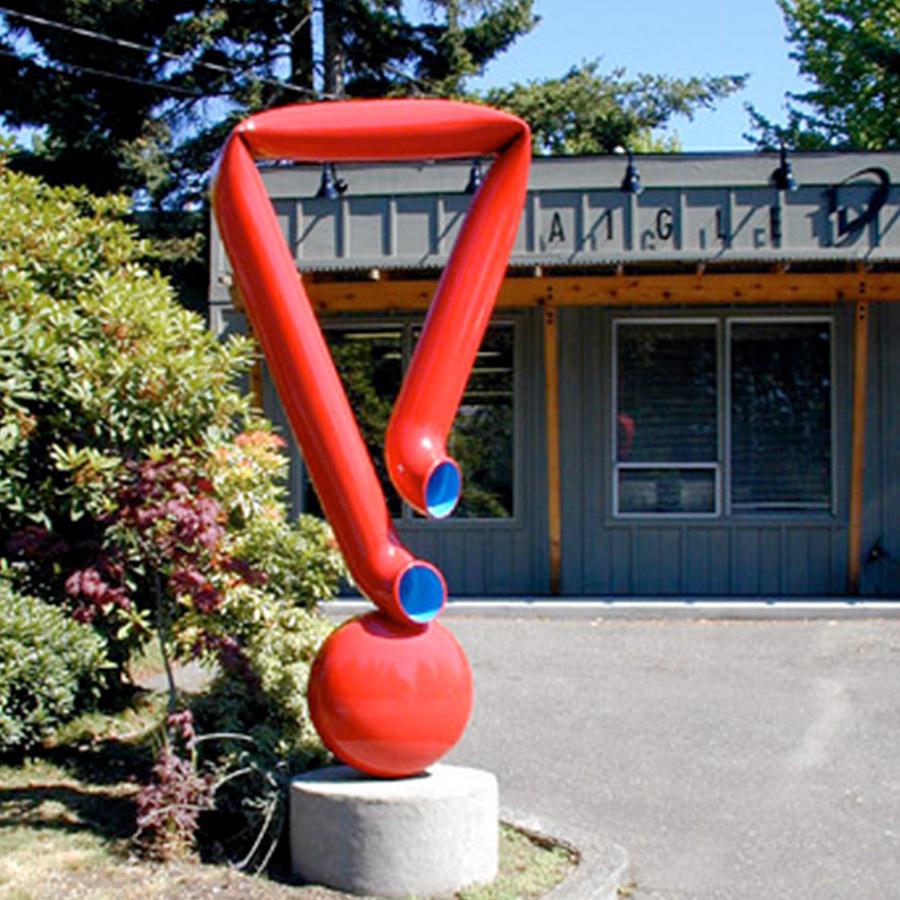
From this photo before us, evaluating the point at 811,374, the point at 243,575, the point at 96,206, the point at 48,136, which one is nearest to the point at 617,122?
the point at 48,136

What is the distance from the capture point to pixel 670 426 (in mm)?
14414

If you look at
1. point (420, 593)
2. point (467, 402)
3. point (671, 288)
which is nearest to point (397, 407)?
point (420, 593)

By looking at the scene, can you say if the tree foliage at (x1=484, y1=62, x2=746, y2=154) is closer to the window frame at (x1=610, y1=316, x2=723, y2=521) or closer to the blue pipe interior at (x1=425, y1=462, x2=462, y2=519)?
the window frame at (x1=610, y1=316, x2=723, y2=521)

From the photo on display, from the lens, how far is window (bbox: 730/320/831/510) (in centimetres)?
1436

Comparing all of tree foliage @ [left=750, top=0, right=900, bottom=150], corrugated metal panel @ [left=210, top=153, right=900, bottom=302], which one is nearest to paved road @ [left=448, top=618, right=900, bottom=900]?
corrugated metal panel @ [left=210, top=153, right=900, bottom=302]

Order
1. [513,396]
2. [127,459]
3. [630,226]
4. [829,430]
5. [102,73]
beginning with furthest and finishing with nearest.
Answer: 1. [102,73]
2. [513,396]
3. [829,430]
4. [630,226]
5. [127,459]

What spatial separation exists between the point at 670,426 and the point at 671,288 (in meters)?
1.55

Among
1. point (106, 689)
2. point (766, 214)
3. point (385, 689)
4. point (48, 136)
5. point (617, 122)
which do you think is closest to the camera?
point (385, 689)

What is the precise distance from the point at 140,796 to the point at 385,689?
1220mm

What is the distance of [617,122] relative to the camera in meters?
28.0

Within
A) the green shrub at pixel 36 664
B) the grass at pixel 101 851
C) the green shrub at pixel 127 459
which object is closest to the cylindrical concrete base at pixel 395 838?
the grass at pixel 101 851

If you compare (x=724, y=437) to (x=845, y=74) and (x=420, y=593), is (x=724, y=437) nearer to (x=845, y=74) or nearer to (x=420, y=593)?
(x=420, y=593)

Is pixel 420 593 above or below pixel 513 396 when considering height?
below

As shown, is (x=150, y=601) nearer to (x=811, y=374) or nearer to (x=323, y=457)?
(x=323, y=457)
